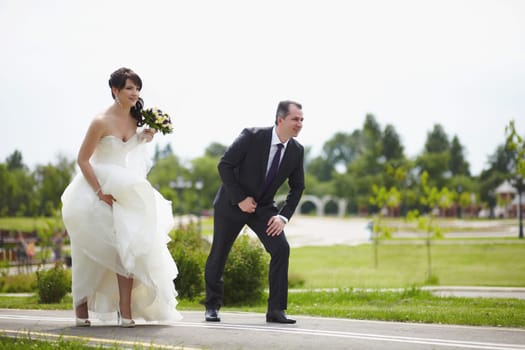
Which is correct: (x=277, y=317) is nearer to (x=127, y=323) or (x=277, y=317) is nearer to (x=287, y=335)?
(x=287, y=335)

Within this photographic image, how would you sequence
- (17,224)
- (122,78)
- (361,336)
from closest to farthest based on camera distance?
(361,336), (122,78), (17,224)

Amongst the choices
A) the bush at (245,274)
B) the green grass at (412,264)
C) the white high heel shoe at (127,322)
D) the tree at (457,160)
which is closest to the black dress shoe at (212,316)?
the white high heel shoe at (127,322)

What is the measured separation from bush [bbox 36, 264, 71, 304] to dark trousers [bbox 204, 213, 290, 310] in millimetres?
6610

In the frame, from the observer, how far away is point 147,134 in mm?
6781

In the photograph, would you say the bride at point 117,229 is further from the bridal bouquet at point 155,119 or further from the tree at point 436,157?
the tree at point 436,157

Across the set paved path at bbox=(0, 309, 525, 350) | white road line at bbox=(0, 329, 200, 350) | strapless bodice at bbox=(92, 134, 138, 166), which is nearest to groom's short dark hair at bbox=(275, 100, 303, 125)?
strapless bodice at bbox=(92, 134, 138, 166)

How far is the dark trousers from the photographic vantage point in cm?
682

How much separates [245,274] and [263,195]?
5.75 metres

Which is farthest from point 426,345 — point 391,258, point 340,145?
point 340,145

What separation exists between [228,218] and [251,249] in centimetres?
573

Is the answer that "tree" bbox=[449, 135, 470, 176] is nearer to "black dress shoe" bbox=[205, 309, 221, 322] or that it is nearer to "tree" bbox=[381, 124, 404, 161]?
"tree" bbox=[381, 124, 404, 161]

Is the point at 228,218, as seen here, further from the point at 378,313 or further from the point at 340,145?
the point at 340,145

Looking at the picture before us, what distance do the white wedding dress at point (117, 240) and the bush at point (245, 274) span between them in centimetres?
585

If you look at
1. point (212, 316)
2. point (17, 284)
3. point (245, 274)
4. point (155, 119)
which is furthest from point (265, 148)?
point (17, 284)
